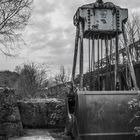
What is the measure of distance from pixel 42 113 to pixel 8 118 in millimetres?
1750

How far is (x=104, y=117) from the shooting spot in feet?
22.7

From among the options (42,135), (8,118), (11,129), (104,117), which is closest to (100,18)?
(104,117)

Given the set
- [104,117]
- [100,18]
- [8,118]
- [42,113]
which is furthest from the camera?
[42,113]

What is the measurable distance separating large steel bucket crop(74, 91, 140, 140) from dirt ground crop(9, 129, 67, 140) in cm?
223

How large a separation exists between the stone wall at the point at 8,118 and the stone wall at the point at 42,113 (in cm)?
121

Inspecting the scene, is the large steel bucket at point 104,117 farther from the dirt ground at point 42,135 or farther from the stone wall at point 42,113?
the stone wall at point 42,113

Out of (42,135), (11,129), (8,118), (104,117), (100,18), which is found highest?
(100,18)

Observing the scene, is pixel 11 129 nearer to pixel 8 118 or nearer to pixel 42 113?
pixel 8 118

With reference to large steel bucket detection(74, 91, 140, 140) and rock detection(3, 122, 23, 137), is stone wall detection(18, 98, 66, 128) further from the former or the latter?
large steel bucket detection(74, 91, 140, 140)

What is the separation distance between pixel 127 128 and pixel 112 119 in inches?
14.8

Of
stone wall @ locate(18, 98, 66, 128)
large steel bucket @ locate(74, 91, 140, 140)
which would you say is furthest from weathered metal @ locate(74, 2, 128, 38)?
stone wall @ locate(18, 98, 66, 128)

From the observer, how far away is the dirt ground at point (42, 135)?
8.97m

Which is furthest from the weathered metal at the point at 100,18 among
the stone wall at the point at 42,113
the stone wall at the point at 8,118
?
the stone wall at the point at 42,113

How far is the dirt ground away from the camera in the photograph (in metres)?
8.97
